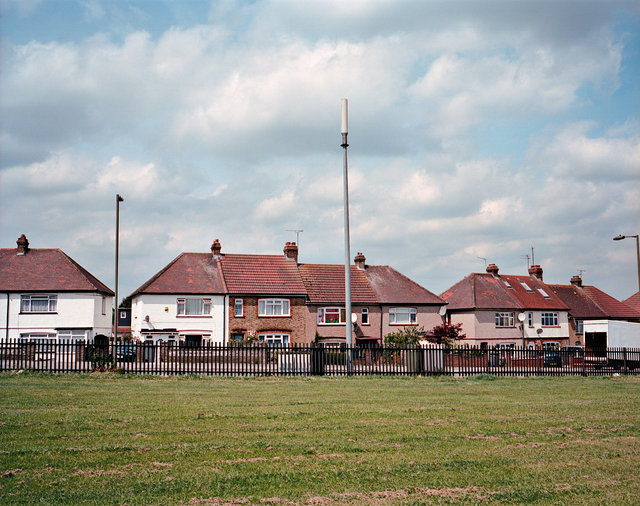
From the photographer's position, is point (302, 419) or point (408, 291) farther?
point (408, 291)

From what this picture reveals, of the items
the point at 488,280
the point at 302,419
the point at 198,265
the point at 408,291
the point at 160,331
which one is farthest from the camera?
the point at 488,280

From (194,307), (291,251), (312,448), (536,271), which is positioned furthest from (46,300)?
(536,271)

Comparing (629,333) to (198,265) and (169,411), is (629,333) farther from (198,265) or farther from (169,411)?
(169,411)

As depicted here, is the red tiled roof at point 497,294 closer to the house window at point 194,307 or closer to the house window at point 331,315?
the house window at point 331,315

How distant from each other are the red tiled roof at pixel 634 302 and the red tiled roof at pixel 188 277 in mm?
52057

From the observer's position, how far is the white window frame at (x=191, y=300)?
165 feet

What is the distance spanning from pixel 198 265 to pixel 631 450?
45078 mm

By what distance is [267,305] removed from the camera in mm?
51562

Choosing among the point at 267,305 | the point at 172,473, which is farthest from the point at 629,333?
the point at 172,473

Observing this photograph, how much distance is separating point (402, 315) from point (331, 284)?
6892mm

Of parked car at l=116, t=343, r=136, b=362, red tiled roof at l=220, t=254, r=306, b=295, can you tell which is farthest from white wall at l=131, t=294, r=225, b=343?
parked car at l=116, t=343, r=136, b=362

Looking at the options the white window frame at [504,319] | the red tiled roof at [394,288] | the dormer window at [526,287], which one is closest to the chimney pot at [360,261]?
the red tiled roof at [394,288]

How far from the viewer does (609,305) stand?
72812 mm

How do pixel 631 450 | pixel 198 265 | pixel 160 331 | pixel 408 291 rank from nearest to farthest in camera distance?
pixel 631 450 → pixel 160 331 → pixel 198 265 → pixel 408 291
